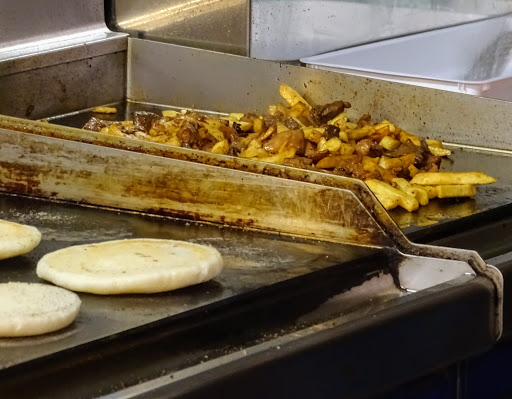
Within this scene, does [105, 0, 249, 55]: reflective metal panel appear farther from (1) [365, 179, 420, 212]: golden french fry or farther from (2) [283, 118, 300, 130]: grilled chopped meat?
(1) [365, 179, 420, 212]: golden french fry

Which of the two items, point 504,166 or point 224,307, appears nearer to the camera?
point 224,307

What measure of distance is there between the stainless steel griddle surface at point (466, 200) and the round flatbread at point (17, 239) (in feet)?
2.50

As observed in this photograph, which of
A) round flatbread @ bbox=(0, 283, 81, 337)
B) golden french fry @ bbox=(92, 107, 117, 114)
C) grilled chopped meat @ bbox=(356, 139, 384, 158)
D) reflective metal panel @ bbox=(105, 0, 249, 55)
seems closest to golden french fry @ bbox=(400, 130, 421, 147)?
grilled chopped meat @ bbox=(356, 139, 384, 158)

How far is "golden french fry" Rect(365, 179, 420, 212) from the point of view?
90.7 inches

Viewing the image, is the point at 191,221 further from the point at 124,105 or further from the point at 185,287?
the point at 124,105

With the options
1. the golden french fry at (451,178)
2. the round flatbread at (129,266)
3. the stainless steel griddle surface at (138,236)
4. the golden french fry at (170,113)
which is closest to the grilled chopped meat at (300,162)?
the golden french fry at (451,178)

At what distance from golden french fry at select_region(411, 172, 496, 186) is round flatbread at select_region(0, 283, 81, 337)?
1.06m

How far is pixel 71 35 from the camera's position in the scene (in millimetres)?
3529

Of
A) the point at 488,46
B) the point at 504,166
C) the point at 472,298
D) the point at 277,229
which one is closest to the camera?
the point at 472,298

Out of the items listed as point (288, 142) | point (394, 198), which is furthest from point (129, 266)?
point (288, 142)

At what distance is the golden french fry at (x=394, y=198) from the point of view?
2303mm

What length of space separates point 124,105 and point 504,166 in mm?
1386

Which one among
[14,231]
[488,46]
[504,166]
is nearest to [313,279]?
[14,231]

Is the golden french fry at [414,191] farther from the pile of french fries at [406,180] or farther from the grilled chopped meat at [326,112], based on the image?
the grilled chopped meat at [326,112]
